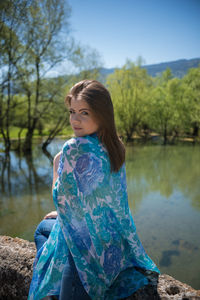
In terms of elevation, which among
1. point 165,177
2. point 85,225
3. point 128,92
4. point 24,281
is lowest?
point 165,177

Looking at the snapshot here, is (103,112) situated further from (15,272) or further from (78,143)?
(15,272)

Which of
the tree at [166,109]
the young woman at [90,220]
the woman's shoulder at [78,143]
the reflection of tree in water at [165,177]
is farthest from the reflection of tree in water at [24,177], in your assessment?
the tree at [166,109]

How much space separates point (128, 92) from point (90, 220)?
21.2 meters

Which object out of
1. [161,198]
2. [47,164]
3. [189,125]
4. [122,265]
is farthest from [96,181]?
A: [189,125]

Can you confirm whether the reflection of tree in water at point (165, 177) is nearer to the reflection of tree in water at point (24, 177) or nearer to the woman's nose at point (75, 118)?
the reflection of tree in water at point (24, 177)

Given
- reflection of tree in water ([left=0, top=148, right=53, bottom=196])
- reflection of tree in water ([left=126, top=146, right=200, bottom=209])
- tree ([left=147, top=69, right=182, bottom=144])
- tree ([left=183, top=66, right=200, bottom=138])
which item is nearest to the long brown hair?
reflection of tree in water ([left=126, top=146, right=200, bottom=209])

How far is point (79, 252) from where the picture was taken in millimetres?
1152

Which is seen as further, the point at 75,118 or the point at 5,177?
the point at 5,177

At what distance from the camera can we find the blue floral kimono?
116 centimetres

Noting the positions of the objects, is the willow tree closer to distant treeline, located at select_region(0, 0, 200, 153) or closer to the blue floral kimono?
distant treeline, located at select_region(0, 0, 200, 153)

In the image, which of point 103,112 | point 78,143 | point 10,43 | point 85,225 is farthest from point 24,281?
point 10,43

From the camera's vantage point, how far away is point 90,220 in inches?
46.6

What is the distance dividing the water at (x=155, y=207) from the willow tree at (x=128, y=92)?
12.3 metres

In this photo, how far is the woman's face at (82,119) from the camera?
1281 mm
